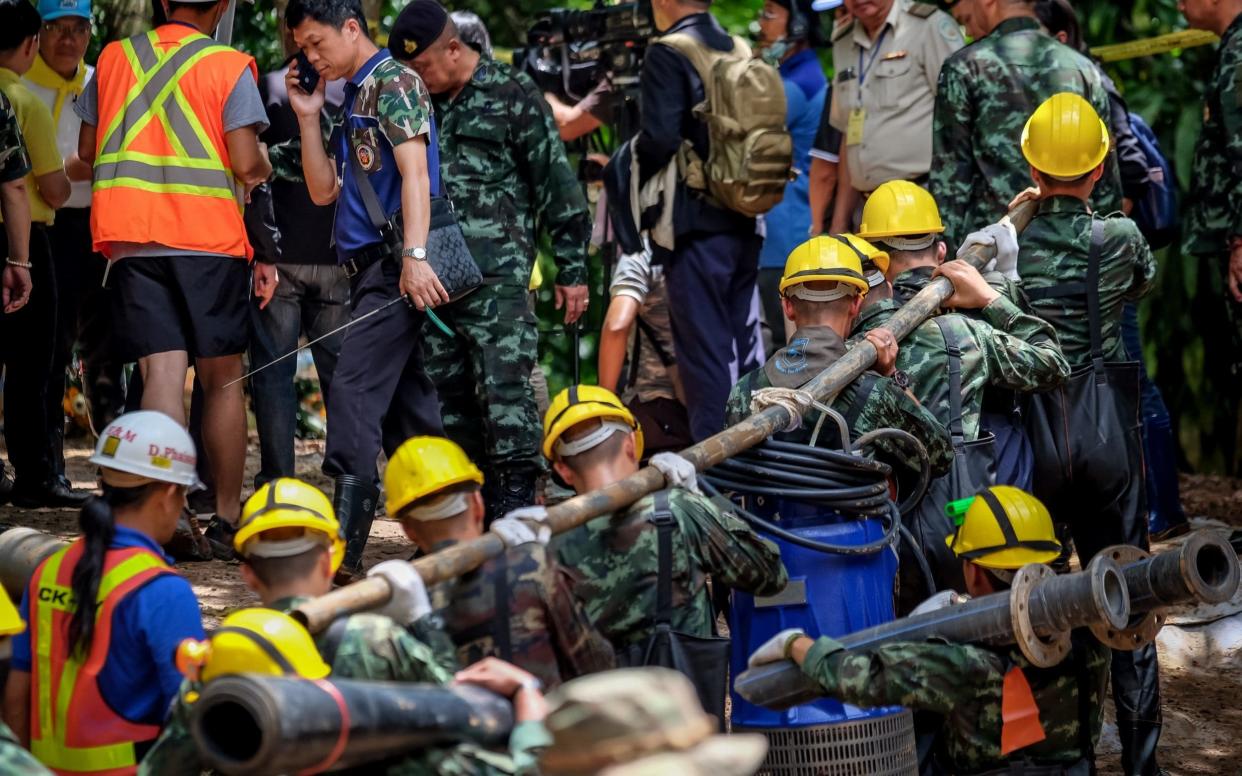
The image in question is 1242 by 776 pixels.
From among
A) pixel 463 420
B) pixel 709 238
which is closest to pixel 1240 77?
pixel 709 238

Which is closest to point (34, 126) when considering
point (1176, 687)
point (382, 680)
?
point (382, 680)

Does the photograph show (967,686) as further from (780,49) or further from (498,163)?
(780,49)

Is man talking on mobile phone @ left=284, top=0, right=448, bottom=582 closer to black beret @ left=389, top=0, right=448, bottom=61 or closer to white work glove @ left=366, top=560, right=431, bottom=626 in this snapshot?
black beret @ left=389, top=0, right=448, bottom=61

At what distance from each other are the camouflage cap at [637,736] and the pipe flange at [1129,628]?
2051mm

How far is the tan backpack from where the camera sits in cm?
802

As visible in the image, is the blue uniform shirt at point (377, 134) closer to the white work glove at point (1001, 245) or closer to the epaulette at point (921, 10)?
the white work glove at point (1001, 245)

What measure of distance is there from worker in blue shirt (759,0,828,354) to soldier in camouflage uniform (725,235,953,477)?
3800mm

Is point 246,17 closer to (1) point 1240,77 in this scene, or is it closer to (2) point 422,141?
(2) point 422,141

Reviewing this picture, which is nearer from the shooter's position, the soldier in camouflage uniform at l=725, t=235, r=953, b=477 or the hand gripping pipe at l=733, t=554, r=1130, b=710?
the hand gripping pipe at l=733, t=554, r=1130, b=710

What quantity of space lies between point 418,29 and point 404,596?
3.52m

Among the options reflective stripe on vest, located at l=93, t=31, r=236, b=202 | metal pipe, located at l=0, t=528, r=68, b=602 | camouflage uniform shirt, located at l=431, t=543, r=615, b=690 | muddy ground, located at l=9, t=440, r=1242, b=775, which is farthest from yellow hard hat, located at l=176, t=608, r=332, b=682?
reflective stripe on vest, located at l=93, t=31, r=236, b=202

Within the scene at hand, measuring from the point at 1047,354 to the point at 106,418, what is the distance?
4.37 metres

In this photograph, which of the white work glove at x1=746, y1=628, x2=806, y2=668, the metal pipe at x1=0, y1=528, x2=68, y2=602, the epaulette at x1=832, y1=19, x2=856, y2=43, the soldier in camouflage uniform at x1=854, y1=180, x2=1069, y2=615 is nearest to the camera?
the white work glove at x1=746, y1=628, x2=806, y2=668

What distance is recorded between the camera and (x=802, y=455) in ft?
17.2
